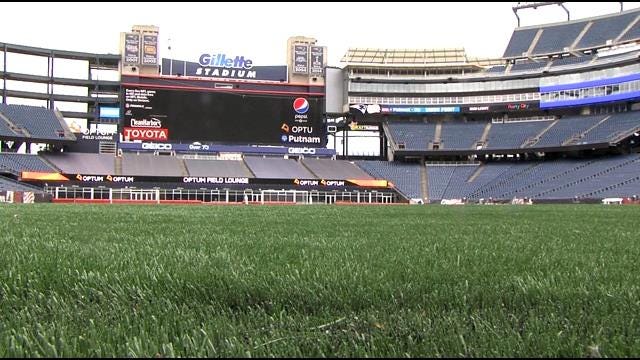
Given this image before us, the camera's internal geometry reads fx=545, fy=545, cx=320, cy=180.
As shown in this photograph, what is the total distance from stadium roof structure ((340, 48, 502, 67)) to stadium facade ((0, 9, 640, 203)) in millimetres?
173

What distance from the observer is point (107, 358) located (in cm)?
162

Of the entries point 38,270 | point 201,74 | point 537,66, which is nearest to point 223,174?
point 201,74

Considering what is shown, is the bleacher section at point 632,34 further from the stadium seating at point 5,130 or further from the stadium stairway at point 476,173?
the stadium seating at point 5,130

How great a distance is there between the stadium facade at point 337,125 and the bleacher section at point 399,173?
0.79ft

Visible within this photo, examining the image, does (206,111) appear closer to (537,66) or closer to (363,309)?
(537,66)

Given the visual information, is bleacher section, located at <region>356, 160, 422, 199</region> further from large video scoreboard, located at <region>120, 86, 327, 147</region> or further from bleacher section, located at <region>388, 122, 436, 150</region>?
large video scoreboard, located at <region>120, 86, 327, 147</region>

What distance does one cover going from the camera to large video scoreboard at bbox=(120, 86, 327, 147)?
2079 inches

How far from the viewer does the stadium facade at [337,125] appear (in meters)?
51.3

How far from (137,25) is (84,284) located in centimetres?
5886

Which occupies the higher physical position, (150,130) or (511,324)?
(150,130)

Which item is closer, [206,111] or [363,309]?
[363,309]

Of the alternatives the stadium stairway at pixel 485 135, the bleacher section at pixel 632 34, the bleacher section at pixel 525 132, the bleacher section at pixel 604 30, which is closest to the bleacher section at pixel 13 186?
the bleacher section at pixel 525 132

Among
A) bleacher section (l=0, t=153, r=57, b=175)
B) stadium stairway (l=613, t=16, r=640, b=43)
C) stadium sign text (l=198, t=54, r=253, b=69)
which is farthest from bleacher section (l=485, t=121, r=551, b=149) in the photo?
bleacher section (l=0, t=153, r=57, b=175)

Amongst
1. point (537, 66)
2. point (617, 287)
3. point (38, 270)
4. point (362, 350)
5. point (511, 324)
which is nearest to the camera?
point (362, 350)
